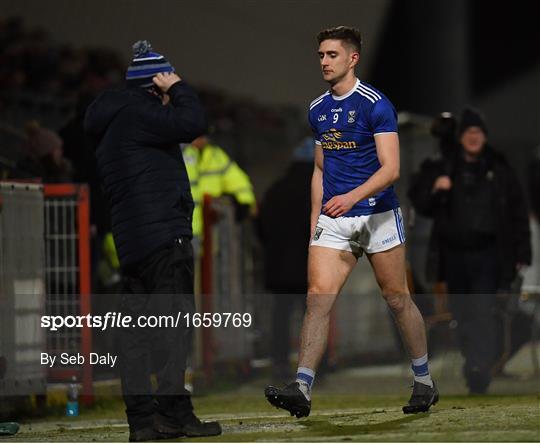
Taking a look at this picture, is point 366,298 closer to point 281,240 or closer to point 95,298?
point 281,240

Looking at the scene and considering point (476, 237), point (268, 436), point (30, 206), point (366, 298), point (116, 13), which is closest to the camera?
point (268, 436)

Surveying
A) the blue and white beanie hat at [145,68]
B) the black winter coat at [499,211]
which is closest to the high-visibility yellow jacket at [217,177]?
the black winter coat at [499,211]

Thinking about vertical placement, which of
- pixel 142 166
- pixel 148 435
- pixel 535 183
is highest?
pixel 142 166

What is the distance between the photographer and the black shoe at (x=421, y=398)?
352 inches

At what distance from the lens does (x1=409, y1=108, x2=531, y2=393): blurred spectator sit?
1178 centimetres

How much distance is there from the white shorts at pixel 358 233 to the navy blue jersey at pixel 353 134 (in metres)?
0.05

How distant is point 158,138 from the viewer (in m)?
8.23

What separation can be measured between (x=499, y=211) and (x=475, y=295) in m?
0.61

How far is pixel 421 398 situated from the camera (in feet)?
29.4

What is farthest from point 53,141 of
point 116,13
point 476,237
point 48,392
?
point 116,13

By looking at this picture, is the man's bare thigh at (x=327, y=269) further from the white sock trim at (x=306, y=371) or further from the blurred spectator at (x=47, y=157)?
the blurred spectator at (x=47, y=157)

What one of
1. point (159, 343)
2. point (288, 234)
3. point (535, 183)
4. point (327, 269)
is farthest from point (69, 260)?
point (535, 183)

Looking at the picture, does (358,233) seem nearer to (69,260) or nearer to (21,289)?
(21,289)

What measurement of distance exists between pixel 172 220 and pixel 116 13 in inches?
395
